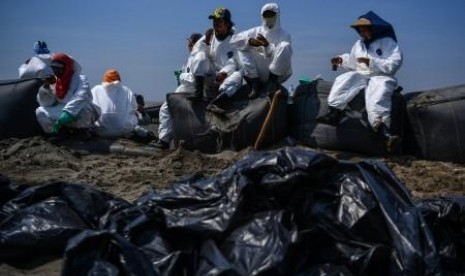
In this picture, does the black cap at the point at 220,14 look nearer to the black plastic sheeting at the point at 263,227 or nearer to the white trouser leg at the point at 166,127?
the white trouser leg at the point at 166,127

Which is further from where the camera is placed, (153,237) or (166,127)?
(166,127)

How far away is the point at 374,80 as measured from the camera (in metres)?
5.66

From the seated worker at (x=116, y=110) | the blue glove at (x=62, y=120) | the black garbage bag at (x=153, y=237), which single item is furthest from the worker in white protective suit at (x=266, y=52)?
the black garbage bag at (x=153, y=237)

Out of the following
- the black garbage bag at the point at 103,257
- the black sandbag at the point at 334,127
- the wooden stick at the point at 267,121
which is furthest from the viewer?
the wooden stick at the point at 267,121

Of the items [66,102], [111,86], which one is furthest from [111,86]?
[66,102]

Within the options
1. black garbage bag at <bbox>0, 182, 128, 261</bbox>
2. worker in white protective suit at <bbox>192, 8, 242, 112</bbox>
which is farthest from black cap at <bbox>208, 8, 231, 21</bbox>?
black garbage bag at <bbox>0, 182, 128, 261</bbox>

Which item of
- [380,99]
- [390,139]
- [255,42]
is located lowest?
[390,139]

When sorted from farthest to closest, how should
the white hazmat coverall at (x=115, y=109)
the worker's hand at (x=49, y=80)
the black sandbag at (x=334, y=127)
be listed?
the white hazmat coverall at (x=115, y=109) → the worker's hand at (x=49, y=80) → the black sandbag at (x=334, y=127)

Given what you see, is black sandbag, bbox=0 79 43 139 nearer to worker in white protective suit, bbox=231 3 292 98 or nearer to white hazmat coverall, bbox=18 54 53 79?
white hazmat coverall, bbox=18 54 53 79

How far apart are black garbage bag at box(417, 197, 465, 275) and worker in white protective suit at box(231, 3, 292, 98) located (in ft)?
11.7

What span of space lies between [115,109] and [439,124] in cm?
420

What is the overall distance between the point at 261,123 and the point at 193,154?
85 centimetres

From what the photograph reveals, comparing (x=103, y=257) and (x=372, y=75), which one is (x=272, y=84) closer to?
(x=372, y=75)

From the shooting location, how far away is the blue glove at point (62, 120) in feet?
22.4
